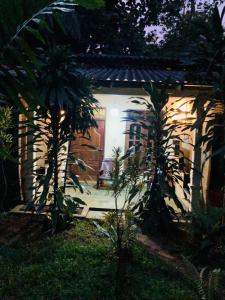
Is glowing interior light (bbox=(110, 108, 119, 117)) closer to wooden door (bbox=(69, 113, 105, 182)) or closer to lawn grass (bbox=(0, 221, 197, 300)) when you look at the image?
wooden door (bbox=(69, 113, 105, 182))

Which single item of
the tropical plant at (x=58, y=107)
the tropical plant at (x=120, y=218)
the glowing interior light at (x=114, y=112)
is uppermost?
the glowing interior light at (x=114, y=112)

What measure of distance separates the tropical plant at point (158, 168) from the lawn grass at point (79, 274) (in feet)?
2.37

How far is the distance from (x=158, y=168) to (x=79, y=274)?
2012 millimetres

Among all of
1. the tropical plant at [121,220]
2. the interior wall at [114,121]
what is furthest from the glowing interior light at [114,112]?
the tropical plant at [121,220]

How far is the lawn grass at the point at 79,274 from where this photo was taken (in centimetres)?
304

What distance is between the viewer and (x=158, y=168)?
4770mm

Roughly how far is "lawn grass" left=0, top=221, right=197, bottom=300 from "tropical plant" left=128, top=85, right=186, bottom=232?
2.37 feet

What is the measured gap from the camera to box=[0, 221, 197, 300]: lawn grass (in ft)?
9.96

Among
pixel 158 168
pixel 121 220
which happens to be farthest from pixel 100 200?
pixel 121 220

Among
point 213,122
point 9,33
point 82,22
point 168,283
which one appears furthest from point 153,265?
point 82,22

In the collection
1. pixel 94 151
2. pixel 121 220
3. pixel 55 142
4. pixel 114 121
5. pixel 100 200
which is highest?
pixel 114 121

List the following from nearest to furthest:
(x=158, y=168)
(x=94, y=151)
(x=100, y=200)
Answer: (x=158, y=168) < (x=100, y=200) < (x=94, y=151)

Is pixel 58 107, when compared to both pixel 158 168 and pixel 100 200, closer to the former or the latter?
pixel 158 168

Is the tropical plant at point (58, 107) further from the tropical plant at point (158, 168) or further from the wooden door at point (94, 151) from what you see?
the wooden door at point (94, 151)
